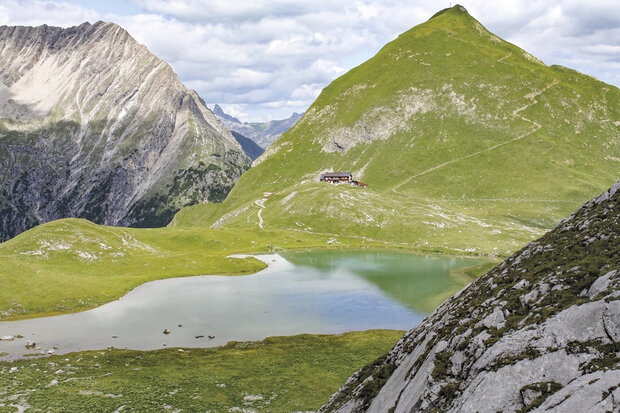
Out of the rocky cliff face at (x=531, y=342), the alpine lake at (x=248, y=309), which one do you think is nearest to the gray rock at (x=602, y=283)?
the rocky cliff face at (x=531, y=342)

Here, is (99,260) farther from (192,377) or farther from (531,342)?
(531,342)

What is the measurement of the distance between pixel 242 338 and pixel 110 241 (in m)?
75.7

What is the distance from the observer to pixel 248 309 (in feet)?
262

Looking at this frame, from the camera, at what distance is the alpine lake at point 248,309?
207 feet

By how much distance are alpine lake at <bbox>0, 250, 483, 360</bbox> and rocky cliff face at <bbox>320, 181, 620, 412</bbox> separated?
1701 inches

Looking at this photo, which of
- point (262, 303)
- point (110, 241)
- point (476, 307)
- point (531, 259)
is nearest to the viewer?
point (476, 307)

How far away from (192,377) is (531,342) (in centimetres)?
4015

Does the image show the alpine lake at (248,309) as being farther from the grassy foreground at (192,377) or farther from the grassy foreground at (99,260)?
the grassy foreground at (192,377)

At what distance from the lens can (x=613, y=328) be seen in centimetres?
1404

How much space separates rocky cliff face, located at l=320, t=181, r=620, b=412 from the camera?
45.0ft

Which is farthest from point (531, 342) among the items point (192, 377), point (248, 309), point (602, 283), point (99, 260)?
point (99, 260)

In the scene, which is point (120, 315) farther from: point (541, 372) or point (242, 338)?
point (541, 372)

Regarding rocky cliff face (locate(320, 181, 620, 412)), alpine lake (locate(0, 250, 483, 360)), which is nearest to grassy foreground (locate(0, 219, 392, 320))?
alpine lake (locate(0, 250, 483, 360))

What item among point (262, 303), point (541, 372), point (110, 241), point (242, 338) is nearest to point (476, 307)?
point (541, 372)
